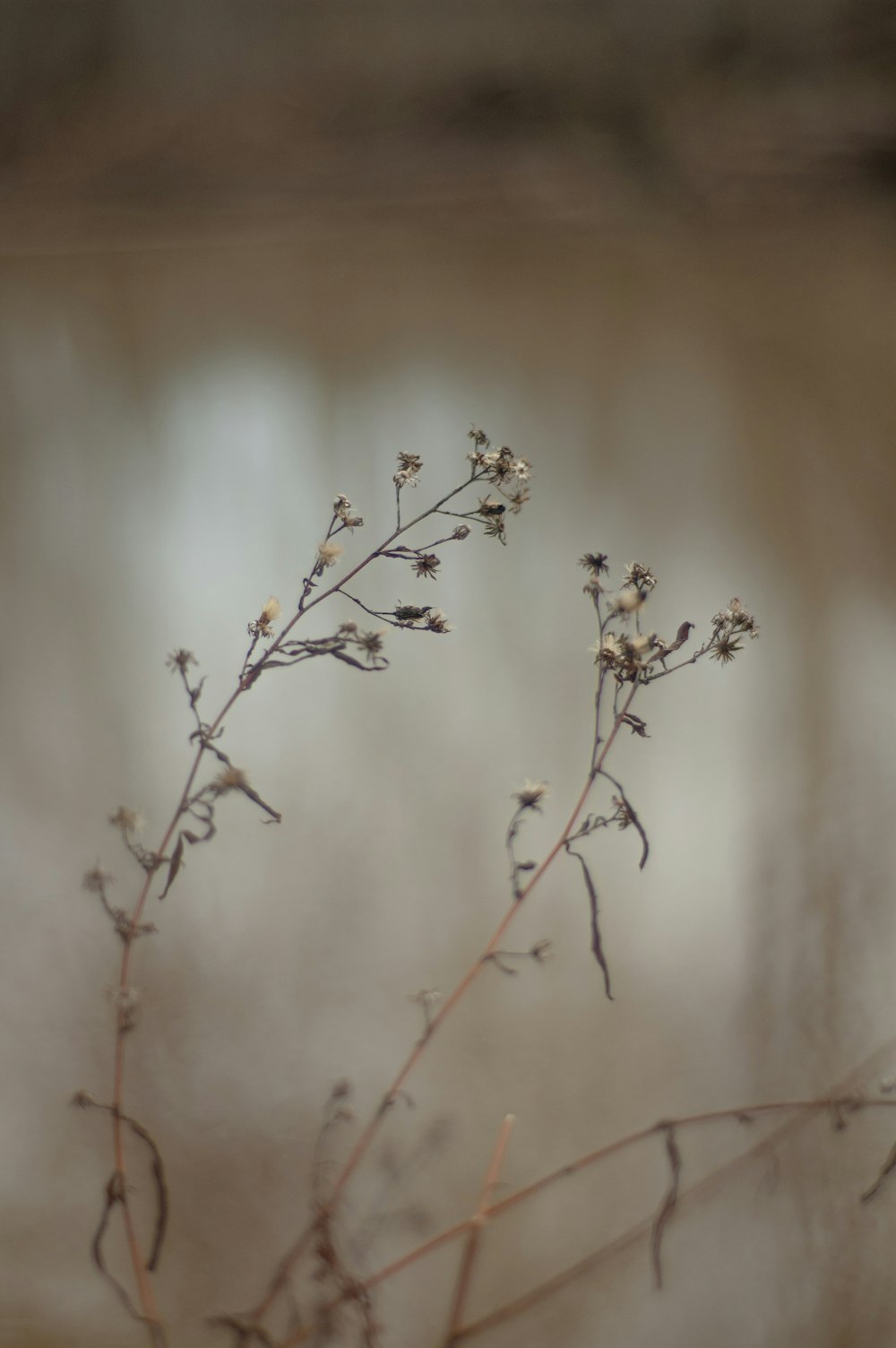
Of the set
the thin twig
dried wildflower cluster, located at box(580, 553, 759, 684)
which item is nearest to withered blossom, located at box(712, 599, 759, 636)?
dried wildflower cluster, located at box(580, 553, 759, 684)

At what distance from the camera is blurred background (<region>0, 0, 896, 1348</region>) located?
122 centimetres

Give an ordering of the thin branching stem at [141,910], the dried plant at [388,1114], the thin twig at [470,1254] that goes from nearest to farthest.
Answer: the thin branching stem at [141,910]
the dried plant at [388,1114]
the thin twig at [470,1254]

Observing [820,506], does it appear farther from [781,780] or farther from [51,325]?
[51,325]

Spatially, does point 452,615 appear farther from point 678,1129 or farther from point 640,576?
point 678,1129

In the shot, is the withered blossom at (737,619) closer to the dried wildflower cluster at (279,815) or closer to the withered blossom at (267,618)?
the dried wildflower cluster at (279,815)

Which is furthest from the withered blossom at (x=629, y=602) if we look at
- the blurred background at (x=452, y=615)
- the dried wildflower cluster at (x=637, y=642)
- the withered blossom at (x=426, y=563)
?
the blurred background at (x=452, y=615)

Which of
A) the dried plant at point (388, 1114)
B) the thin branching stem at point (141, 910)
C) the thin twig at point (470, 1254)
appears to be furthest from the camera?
the thin twig at point (470, 1254)

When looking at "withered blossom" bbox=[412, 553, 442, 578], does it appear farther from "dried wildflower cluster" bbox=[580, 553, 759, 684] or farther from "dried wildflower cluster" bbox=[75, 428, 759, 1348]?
"dried wildflower cluster" bbox=[580, 553, 759, 684]

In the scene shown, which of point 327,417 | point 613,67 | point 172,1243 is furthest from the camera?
point 327,417

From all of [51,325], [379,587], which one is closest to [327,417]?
[379,587]

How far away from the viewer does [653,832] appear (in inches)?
53.1

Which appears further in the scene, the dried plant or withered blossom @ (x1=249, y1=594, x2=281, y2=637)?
the dried plant

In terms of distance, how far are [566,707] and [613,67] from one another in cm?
83

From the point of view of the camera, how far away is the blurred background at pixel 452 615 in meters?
1.22
